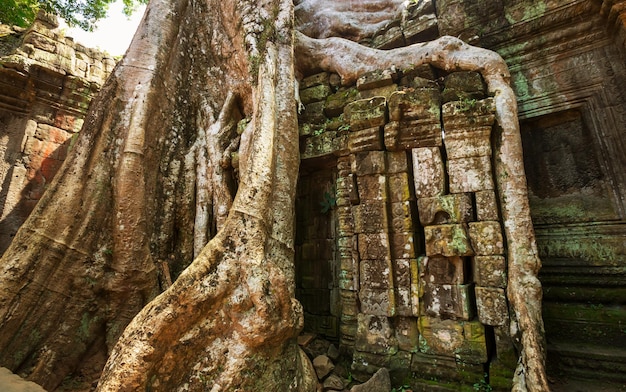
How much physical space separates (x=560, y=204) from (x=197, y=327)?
157 inches

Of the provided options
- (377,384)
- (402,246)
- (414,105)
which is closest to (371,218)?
(402,246)

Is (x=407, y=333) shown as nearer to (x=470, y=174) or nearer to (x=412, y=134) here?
(x=470, y=174)

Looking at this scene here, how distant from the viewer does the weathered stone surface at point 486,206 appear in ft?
9.43

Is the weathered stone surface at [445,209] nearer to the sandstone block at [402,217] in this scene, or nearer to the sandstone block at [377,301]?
the sandstone block at [402,217]

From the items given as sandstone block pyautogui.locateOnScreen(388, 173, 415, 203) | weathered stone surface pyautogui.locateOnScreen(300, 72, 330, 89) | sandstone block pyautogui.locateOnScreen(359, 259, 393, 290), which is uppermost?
weathered stone surface pyautogui.locateOnScreen(300, 72, 330, 89)

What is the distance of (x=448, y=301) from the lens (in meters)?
2.88

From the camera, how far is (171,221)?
3.62 meters

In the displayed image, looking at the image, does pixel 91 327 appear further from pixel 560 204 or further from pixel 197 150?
pixel 560 204

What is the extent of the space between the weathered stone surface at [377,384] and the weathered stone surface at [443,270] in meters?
0.84

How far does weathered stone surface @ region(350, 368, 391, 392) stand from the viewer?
262 cm

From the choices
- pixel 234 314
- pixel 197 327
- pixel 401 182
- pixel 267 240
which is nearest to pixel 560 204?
pixel 401 182

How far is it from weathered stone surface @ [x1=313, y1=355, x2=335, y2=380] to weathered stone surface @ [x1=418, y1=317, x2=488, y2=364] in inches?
33.8

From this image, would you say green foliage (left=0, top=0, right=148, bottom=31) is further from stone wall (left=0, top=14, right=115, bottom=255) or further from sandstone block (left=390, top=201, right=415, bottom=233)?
sandstone block (left=390, top=201, right=415, bottom=233)

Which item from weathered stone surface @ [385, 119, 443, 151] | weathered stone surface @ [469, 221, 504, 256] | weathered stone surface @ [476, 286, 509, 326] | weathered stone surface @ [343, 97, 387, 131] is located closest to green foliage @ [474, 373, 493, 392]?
weathered stone surface @ [476, 286, 509, 326]
